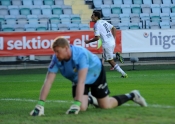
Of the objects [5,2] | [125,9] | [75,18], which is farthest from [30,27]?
[125,9]

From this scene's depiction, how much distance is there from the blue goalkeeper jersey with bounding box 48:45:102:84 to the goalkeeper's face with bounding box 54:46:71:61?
0.46ft

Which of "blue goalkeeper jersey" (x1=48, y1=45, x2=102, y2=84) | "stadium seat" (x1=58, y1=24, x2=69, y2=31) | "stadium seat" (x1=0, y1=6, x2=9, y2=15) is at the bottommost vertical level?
"stadium seat" (x1=58, y1=24, x2=69, y2=31)

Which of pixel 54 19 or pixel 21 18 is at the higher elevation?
pixel 21 18

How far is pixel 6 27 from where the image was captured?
87.1 feet

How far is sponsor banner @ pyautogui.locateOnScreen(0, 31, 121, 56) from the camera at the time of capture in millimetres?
24125

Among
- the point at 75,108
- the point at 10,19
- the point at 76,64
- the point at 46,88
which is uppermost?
the point at 76,64

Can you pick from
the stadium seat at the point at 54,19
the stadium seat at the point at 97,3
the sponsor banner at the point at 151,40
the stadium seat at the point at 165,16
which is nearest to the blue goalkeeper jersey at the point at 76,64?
the sponsor banner at the point at 151,40

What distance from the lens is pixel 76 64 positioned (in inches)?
371

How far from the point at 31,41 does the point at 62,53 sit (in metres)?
15.5

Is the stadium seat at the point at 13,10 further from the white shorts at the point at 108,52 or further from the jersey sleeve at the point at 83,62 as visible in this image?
the jersey sleeve at the point at 83,62

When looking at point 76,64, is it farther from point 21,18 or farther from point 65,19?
point 65,19

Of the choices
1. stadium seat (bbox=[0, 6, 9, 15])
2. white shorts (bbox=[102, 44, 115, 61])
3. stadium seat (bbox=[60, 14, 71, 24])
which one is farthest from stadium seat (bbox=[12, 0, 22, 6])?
white shorts (bbox=[102, 44, 115, 61])

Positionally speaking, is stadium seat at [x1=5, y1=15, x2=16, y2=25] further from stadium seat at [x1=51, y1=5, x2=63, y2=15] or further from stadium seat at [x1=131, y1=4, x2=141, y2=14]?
stadium seat at [x1=131, y1=4, x2=141, y2=14]

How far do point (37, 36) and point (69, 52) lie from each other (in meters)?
15.3
